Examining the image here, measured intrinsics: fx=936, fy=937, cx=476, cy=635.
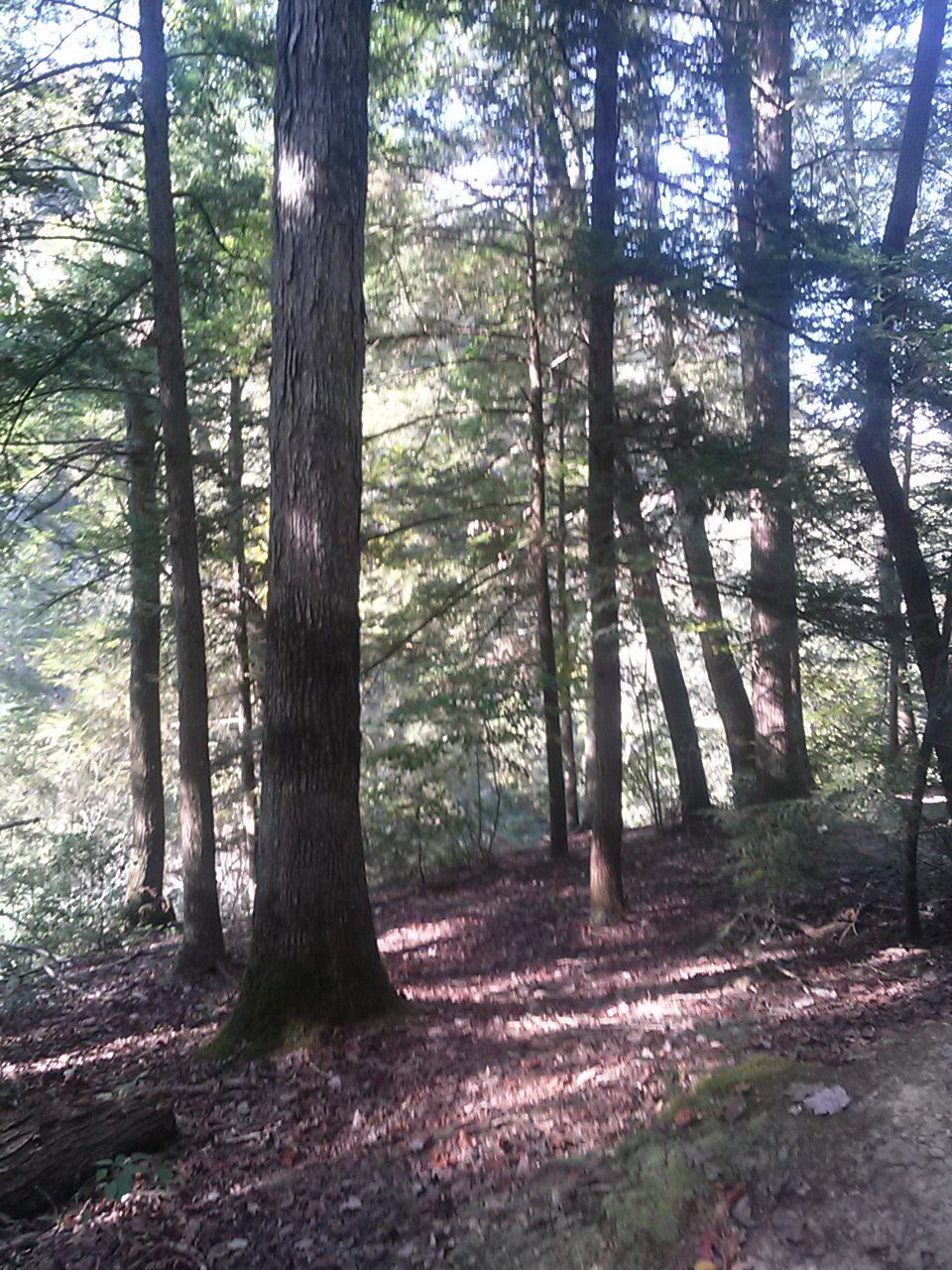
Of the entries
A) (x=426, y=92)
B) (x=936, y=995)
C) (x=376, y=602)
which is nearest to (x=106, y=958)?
(x=376, y=602)

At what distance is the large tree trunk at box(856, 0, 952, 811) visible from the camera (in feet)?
24.4

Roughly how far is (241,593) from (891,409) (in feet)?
29.5

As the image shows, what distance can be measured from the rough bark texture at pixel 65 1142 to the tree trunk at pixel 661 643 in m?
6.13

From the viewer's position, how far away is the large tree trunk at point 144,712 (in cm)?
1210

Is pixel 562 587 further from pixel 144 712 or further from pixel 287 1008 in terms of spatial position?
pixel 287 1008

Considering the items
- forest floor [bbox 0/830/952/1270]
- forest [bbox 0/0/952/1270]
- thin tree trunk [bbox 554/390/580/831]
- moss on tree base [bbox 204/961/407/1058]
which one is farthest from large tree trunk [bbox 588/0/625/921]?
moss on tree base [bbox 204/961/407/1058]

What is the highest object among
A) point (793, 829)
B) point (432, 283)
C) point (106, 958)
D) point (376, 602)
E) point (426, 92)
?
point (426, 92)

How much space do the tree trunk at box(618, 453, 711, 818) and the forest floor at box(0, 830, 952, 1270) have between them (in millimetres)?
3098

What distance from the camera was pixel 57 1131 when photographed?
4.70 meters

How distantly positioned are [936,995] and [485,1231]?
3518mm

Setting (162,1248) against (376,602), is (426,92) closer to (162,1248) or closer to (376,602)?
(376,602)

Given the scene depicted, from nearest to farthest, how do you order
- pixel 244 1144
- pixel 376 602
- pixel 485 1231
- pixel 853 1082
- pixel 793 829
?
pixel 485 1231 → pixel 853 1082 → pixel 244 1144 → pixel 793 829 → pixel 376 602

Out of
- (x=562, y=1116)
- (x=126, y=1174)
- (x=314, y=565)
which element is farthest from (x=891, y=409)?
(x=126, y=1174)

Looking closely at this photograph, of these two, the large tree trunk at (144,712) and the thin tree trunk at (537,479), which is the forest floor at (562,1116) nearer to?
the thin tree trunk at (537,479)
